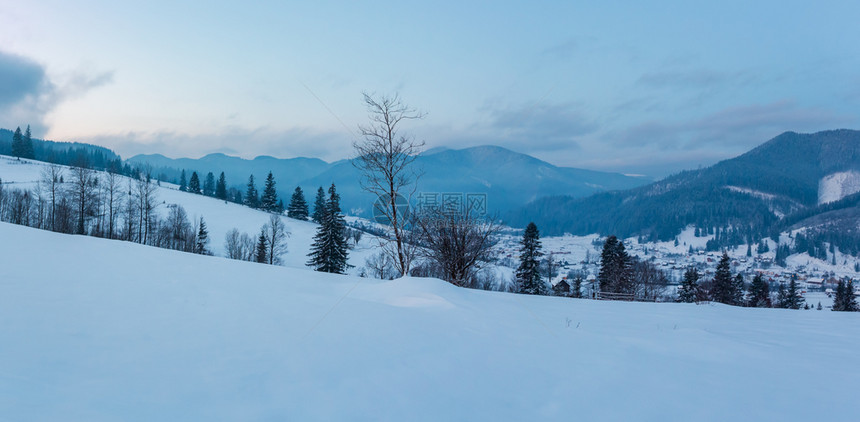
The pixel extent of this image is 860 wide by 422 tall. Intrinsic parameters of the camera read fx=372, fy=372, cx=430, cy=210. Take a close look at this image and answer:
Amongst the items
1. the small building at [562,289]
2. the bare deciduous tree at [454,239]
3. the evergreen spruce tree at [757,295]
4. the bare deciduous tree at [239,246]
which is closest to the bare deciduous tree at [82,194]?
the bare deciduous tree at [239,246]

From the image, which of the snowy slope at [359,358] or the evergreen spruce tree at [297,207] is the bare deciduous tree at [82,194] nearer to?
the snowy slope at [359,358]

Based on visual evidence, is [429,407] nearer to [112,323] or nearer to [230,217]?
[112,323]

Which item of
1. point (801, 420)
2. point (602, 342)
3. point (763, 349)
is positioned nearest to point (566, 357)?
point (602, 342)

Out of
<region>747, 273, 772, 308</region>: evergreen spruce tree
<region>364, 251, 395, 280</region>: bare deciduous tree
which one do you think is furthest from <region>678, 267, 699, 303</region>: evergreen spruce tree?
<region>364, 251, 395, 280</region>: bare deciduous tree

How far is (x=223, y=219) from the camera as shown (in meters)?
59.6

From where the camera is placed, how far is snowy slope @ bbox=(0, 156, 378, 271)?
5109cm

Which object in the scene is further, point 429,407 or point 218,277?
point 218,277

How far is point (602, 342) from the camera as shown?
15.3ft

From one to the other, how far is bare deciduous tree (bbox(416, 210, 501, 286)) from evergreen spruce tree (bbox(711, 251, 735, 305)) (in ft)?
108

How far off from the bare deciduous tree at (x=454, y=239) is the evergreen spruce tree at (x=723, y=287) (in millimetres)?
33016

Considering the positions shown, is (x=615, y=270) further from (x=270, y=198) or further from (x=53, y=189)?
(x=270, y=198)

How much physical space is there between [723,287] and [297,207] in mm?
58881

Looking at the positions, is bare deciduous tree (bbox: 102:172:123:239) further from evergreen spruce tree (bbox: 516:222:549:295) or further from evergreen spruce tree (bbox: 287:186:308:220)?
evergreen spruce tree (bbox: 516:222:549:295)

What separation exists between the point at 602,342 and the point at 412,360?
99.0 inches
